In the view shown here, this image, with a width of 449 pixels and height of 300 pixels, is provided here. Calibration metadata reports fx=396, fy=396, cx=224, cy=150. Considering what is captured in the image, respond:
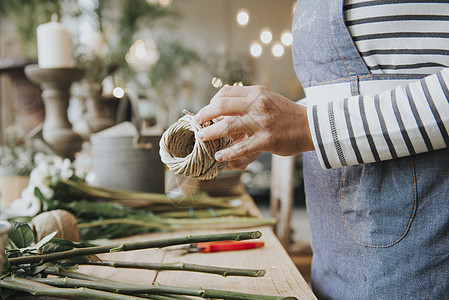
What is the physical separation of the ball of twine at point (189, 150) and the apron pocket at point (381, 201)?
269 millimetres

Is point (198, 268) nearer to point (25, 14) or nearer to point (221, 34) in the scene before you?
point (25, 14)

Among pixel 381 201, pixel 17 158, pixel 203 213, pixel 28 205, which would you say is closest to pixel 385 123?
pixel 381 201

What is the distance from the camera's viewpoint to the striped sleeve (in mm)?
585

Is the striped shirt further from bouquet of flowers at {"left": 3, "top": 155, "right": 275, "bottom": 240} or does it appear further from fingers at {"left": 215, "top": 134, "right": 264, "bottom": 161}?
bouquet of flowers at {"left": 3, "top": 155, "right": 275, "bottom": 240}

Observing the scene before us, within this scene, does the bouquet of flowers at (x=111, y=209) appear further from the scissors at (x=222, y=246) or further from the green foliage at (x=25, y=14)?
the green foliage at (x=25, y=14)

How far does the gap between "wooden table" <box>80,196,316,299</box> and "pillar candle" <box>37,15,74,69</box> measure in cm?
103

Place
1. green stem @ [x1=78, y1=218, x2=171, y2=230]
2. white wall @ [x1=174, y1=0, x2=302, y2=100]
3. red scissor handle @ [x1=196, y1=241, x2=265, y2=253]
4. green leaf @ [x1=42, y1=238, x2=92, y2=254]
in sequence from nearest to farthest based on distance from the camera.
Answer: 1. green leaf @ [x1=42, y1=238, x2=92, y2=254]
2. red scissor handle @ [x1=196, y1=241, x2=265, y2=253]
3. green stem @ [x1=78, y1=218, x2=171, y2=230]
4. white wall @ [x1=174, y1=0, x2=302, y2=100]

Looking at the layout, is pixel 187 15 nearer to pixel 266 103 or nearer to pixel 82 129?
pixel 82 129

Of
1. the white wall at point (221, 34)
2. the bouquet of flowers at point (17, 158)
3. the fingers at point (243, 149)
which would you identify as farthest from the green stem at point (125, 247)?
the white wall at point (221, 34)

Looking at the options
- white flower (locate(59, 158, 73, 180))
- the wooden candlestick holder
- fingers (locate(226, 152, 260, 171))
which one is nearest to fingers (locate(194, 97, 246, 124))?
fingers (locate(226, 152, 260, 171))

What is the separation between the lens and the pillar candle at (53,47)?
160cm

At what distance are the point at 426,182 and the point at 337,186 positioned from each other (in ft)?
0.54

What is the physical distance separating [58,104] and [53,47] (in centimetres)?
23

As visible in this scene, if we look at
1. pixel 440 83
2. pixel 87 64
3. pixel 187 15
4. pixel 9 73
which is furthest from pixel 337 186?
pixel 187 15
